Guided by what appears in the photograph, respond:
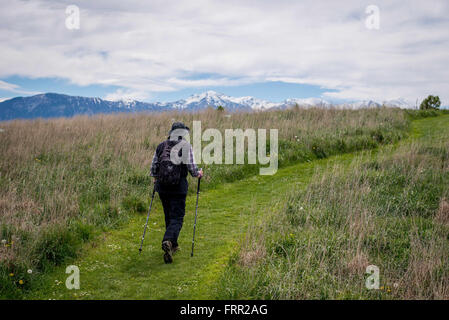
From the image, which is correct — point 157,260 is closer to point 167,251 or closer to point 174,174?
point 167,251

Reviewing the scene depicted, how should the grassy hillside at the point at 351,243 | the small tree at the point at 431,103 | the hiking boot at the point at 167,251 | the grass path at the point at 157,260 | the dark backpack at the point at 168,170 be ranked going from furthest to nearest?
the small tree at the point at 431,103 → the dark backpack at the point at 168,170 → the hiking boot at the point at 167,251 → the grass path at the point at 157,260 → the grassy hillside at the point at 351,243

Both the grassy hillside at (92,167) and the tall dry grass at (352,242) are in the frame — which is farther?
the grassy hillside at (92,167)

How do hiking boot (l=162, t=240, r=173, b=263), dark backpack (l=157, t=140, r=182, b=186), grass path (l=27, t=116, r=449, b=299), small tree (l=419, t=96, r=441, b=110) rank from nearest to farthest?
grass path (l=27, t=116, r=449, b=299) → hiking boot (l=162, t=240, r=173, b=263) → dark backpack (l=157, t=140, r=182, b=186) → small tree (l=419, t=96, r=441, b=110)

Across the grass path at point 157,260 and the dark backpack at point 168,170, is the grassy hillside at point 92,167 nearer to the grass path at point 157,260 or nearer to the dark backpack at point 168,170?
the grass path at point 157,260

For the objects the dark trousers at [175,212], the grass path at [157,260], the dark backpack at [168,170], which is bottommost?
the grass path at [157,260]

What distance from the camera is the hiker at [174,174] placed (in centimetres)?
617

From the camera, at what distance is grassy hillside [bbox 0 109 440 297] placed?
237 inches

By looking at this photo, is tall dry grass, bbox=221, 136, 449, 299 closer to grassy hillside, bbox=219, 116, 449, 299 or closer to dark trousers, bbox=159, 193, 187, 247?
grassy hillside, bbox=219, 116, 449, 299

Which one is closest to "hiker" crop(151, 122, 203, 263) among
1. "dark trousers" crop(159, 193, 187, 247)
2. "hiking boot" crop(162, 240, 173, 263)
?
"dark trousers" crop(159, 193, 187, 247)


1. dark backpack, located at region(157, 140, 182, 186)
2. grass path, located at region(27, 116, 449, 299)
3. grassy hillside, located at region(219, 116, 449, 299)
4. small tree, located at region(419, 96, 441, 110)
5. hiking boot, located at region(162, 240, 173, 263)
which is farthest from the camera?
small tree, located at region(419, 96, 441, 110)

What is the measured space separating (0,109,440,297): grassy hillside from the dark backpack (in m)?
1.93

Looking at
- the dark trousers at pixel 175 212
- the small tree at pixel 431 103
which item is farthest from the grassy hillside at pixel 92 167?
the small tree at pixel 431 103

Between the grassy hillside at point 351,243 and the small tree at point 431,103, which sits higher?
the small tree at point 431,103
